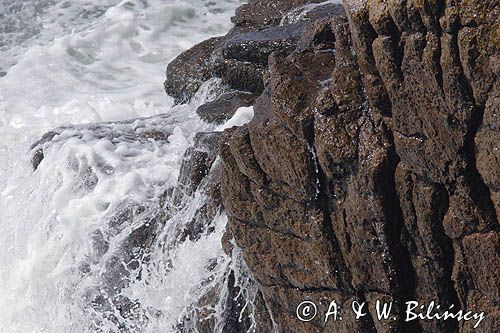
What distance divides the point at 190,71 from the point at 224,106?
Result: 1.41 metres

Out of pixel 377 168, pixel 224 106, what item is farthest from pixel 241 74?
pixel 377 168

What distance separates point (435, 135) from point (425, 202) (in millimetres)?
408

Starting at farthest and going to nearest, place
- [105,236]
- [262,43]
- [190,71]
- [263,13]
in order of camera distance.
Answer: [190,71] < [263,13] < [262,43] < [105,236]

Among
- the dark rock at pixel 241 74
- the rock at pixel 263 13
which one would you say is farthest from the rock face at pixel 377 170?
the rock at pixel 263 13

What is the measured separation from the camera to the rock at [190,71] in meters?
8.94

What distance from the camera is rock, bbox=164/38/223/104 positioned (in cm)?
894

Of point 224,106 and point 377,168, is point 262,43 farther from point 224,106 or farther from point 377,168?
point 377,168

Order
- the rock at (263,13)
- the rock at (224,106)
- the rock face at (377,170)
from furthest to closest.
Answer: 1. the rock at (263,13)
2. the rock at (224,106)
3. the rock face at (377,170)

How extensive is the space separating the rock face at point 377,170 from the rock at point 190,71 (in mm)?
3272

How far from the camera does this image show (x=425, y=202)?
4516 millimetres

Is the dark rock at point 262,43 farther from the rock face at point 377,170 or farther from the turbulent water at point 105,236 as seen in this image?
the rock face at point 377,170

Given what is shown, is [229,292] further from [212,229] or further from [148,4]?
[148,4]

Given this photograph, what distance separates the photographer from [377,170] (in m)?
4.59

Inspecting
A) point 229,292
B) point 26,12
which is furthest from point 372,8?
point 26,12
